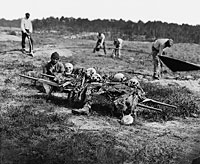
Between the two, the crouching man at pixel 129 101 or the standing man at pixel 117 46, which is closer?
the crouching man at pixel 129 101

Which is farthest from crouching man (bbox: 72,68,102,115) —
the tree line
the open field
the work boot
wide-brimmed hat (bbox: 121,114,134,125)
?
the tree line

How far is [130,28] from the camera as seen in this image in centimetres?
6066

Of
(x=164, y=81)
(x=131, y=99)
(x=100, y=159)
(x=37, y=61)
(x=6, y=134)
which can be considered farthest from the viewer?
(x=37, y=61)

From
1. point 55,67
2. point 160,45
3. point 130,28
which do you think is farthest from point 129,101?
point 130,28

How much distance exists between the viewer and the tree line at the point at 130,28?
49.8m

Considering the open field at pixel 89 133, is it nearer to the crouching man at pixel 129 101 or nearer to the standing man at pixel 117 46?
the crouching man at pixel 129 101

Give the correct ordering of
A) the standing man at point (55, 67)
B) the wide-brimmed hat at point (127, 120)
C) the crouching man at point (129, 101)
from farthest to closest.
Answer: the standing man at point (55, 67)
the crouching man at point (129, 101)
the wide-brimmed hat at point (127, 120)

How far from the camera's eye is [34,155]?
5.31m

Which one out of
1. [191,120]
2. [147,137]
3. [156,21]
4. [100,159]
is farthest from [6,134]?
[156,21]

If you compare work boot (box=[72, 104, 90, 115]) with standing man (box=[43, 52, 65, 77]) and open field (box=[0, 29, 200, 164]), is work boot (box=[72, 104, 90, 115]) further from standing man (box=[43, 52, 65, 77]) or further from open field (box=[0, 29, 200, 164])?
standing man (box=[43, 52, 65, 77])

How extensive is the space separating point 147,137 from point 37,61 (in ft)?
36.1

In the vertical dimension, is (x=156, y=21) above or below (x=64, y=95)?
above

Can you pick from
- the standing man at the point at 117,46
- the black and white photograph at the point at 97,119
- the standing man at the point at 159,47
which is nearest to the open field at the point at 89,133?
the black and white photograph at the point at 97,119

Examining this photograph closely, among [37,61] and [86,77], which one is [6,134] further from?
[37,61]
